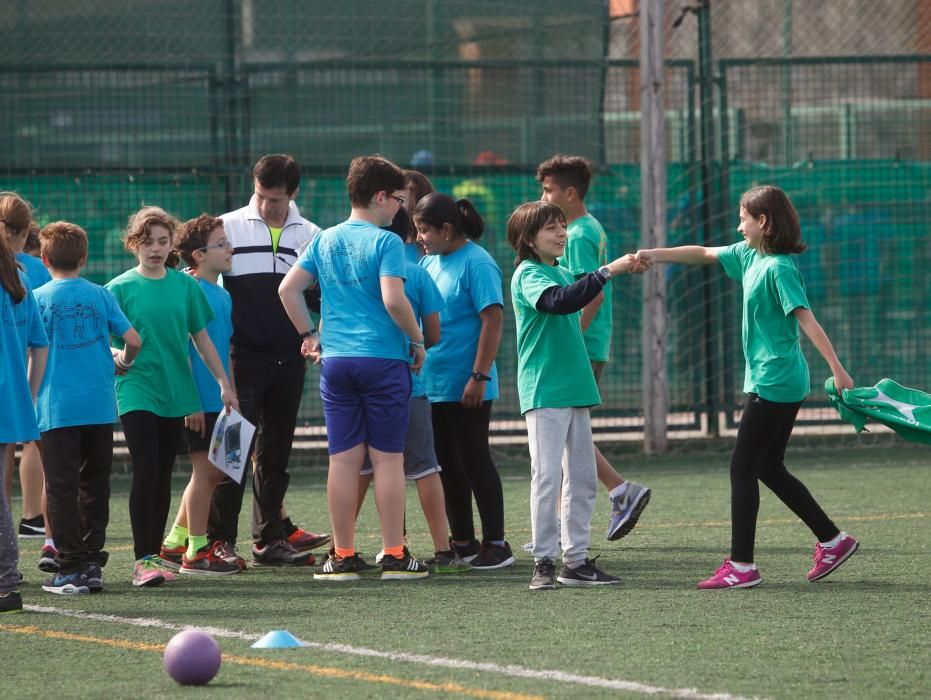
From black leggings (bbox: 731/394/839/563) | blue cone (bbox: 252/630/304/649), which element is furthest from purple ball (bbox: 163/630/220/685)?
black leggings (bbox: 731/394/839/563)

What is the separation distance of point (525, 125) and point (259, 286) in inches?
193

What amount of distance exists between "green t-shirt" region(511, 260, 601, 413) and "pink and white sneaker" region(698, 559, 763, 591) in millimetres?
841

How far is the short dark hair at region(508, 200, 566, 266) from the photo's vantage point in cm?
603

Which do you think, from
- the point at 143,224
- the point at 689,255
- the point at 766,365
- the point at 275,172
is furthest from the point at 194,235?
→ the point at 766,365

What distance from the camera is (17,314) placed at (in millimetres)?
5809

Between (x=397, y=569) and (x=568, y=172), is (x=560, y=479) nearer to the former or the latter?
(x=397, y=569)

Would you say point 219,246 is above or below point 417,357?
above

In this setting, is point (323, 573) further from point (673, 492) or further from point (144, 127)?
point (144, 127)

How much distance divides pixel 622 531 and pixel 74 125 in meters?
5.87

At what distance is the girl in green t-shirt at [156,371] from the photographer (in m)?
6.46

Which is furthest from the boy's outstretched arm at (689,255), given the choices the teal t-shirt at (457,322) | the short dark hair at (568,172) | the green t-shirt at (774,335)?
the short dark hair at (568,172)

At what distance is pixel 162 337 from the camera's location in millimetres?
6574

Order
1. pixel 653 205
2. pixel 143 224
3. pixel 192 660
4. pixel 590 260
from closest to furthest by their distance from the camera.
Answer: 1. pixel 192 660
2. pixel 143 224
3. pixel 590 260
4. pixel 653 205

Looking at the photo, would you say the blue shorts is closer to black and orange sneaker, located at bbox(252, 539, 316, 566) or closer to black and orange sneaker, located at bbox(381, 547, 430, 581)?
black and orange sneaker, located at bbox(381, 547, 430, 581)
